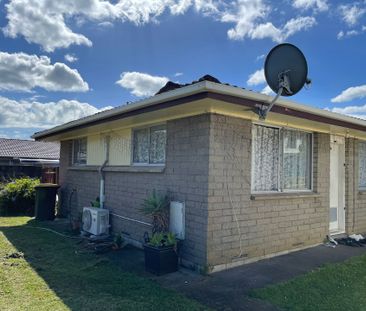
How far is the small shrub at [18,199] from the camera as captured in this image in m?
11.7

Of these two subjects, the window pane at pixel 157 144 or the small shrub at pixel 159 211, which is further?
the window pane at pixel 157 144

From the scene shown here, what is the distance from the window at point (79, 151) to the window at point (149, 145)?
3.39 m

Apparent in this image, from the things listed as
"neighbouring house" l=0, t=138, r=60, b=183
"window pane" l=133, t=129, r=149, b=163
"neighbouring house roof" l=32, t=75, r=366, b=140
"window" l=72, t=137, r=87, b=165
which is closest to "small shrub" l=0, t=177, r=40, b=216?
"window" l=72, t=137, r=87, b=165

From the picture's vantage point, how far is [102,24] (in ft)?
30.6

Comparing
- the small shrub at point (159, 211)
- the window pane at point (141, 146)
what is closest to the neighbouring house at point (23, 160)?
the window pane at point (141, 146)

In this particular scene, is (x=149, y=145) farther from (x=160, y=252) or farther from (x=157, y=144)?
(x=160, y=252)

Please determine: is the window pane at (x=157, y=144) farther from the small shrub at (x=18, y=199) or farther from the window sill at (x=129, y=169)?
the small shrub at (x=18, y=199)

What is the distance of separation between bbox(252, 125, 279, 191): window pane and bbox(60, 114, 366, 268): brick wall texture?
286 mm

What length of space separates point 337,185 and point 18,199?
10.4 metres

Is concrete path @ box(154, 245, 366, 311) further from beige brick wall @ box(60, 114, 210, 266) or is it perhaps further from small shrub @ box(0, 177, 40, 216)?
small shrub @ box(0, 177, 40, 216)

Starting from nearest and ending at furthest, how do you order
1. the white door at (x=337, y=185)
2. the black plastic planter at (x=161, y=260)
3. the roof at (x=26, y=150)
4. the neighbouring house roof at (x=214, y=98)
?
1. the neighbouring house roof at (x=214, y=98)
2. the black plastic planter at (x=161, y=260)
3. the white door at (x=337, y=185)
4. the roof at (x=26, y=150)

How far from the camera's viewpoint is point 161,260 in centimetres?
522

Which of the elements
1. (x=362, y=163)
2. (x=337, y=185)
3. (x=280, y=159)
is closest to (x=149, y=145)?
(x=280, y=159)

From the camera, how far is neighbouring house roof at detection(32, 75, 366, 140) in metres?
4.48
